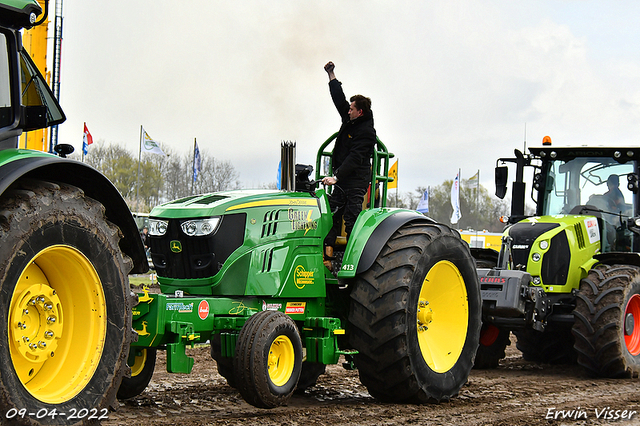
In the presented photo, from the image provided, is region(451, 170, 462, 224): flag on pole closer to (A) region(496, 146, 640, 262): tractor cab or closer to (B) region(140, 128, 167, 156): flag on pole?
(B) region(140, 128, 167, 156): flag on pole

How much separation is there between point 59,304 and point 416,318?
3.06 metres

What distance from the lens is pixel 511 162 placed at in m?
9.56

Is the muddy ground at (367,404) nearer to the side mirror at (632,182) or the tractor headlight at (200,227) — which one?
the tractor headlight at (200,227)

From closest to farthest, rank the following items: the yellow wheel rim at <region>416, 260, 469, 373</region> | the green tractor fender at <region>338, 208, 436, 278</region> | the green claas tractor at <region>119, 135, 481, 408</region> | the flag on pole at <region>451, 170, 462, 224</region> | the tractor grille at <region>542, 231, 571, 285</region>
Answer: the green claas tractor at <region>119, 135, 481, 408</region> < the green tractor fender at <region>338, 208, 436, 278</region> < the yellow wheel rim at <region>416, 260, 469, 373</region> < the tractor grille at <region>542, 231, 571, 285</region> < the flag on pole at <region>451, 170, 462, 224</region>

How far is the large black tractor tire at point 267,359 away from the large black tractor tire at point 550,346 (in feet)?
15.7

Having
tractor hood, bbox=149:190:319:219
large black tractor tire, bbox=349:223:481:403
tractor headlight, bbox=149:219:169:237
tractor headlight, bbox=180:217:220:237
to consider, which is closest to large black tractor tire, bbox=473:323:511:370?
large black tractor tire, bbox=349:223:481:403

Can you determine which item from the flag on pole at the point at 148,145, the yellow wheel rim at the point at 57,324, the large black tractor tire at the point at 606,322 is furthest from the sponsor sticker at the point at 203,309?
the flag on pole at the point at 148,145

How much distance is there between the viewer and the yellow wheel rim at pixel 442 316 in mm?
6160

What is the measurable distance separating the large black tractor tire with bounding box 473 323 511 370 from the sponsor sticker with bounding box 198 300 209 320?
4.54m

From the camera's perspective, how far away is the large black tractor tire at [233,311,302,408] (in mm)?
4777

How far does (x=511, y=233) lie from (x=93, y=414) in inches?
254

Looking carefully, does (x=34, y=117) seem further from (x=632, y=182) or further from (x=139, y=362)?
(x=632, y=182)

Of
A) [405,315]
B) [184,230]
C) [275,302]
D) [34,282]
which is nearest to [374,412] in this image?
[405,315]

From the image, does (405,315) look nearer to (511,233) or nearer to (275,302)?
(275,302)
